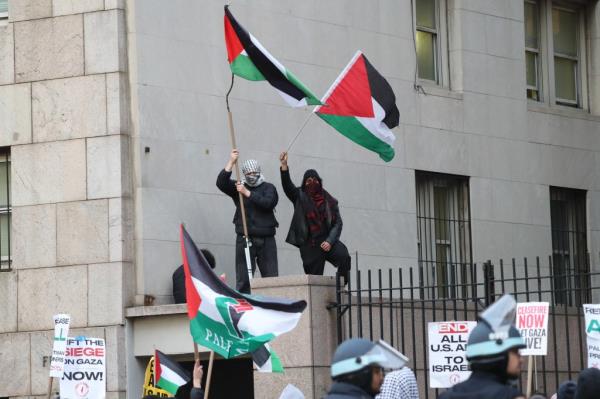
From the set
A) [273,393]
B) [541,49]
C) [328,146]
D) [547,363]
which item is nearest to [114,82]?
[328,146]

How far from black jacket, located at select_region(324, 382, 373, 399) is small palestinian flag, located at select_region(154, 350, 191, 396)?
662cm

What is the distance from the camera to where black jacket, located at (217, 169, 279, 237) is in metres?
19.9

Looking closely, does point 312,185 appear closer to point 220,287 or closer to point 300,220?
point 300,220

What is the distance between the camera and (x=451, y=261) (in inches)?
970

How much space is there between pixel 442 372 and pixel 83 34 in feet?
25.3

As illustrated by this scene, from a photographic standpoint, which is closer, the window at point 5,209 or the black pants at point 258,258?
the black pants at point 258,258

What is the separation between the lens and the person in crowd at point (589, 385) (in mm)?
10547

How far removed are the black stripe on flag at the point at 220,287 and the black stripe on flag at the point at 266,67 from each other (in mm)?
4162

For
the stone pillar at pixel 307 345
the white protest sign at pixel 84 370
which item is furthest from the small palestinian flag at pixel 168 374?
the stone pillar at pixel 307 345

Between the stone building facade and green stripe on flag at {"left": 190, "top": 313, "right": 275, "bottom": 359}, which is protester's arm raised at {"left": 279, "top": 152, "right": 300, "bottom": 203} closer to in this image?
the stone building facade

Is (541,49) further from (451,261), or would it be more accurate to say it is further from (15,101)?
(15,101)

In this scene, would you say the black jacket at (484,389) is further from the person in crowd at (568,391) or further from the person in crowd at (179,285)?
the person in crowd at (179,285)

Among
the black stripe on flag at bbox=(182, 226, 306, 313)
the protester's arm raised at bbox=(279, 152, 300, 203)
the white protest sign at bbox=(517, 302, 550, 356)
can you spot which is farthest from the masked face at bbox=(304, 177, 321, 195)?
the white protest sign at bbox=(517, 302, 550, 356)

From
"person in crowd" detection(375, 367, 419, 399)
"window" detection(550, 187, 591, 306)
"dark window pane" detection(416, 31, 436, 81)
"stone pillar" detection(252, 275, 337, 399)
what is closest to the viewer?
"person in crowd" detection(375, 367, 419, 399)
